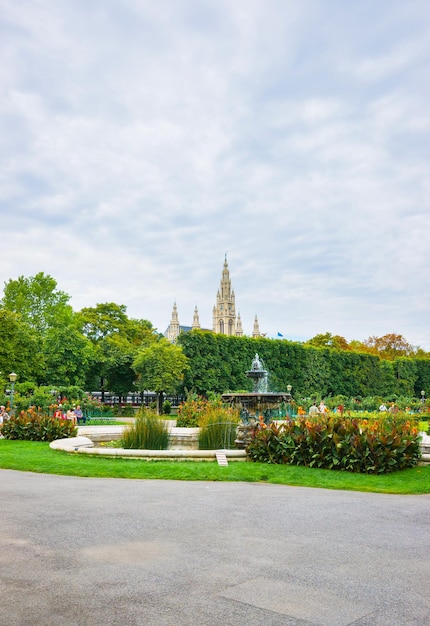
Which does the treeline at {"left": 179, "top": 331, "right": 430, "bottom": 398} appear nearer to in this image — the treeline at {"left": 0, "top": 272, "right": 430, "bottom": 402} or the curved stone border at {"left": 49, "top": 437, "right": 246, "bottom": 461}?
the treeline at {"left": 0, "top": 272, "right": 430, "bottom": 402}

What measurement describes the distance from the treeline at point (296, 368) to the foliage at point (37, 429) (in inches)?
1016

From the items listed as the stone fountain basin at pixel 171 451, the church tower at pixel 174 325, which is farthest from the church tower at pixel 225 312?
the stone fountain basin at pixel 171 451

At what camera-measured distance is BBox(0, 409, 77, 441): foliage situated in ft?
66.6

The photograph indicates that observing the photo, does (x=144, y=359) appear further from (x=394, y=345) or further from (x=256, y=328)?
(x=256, y=328)

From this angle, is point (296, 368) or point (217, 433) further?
point (296, 368)

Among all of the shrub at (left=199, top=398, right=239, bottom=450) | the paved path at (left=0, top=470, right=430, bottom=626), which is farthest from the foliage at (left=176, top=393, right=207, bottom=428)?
the paved path at (left=0, top=470, right=430, bottom=626)

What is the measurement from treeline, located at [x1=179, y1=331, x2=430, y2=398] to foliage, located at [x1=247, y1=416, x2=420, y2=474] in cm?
3210

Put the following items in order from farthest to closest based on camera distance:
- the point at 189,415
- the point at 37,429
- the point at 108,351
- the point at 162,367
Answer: the point at 108,351 < the point at 162,367 < the point at 189,415 < the point at 37,429

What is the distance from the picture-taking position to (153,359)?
144 ft

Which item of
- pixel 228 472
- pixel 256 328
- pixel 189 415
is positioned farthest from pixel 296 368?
pixel 256 328

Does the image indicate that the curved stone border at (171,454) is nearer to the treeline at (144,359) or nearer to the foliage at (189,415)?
the foliage at (189,415)

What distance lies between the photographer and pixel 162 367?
4353 centimetres

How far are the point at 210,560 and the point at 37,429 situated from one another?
52.5 feet

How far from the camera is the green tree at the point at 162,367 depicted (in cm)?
4350
